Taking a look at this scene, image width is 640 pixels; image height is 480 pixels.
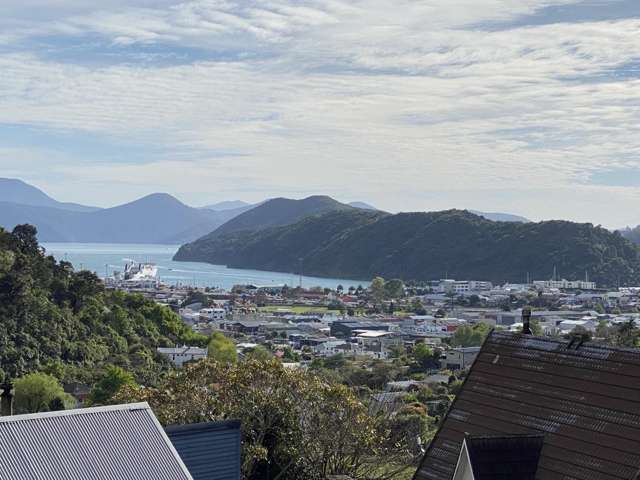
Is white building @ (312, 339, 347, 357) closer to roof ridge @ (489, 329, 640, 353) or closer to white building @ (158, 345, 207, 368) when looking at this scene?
white building @ (158, 345, 207, 368)

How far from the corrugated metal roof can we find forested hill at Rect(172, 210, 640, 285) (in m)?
104

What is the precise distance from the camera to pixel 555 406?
911 centimetres

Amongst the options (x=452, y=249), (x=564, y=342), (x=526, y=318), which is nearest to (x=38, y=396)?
(x=526, y=318)

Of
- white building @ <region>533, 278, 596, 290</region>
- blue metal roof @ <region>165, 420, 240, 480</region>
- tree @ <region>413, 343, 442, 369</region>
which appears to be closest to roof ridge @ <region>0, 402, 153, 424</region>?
blue metal roof @ <region>165, 420, 240, 480</region>

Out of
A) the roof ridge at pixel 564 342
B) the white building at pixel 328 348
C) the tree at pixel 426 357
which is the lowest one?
the white building at pixel 328 348

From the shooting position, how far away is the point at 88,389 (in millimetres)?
29078

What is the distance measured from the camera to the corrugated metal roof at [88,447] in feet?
25.9

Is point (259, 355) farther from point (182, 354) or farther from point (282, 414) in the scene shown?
point (282, 414)

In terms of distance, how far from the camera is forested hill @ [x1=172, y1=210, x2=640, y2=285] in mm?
110438

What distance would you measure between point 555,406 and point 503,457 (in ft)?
3.16

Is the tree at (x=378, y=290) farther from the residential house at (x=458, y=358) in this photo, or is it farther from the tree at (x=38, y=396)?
the tree at (x=38, y=396)

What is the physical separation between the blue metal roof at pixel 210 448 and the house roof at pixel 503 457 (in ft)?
13.2

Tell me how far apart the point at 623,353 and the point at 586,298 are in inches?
3359

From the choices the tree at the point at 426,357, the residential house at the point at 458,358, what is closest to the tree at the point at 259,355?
the tree at the point at 426,357
